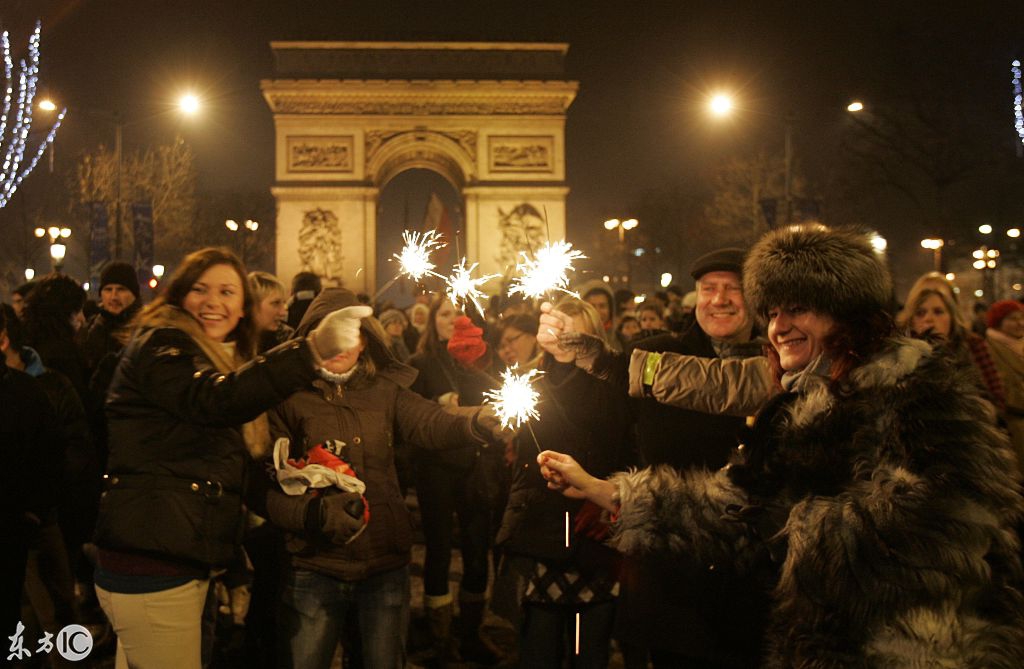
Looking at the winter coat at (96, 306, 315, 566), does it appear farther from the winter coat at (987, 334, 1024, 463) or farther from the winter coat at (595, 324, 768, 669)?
the winter coat at (987, 334, 1024, 463)

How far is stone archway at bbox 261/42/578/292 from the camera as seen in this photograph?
24703 mm

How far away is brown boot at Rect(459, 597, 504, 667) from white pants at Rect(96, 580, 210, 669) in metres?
2.51

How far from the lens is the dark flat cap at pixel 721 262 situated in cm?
370

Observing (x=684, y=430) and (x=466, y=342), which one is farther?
(x=466, y=342)

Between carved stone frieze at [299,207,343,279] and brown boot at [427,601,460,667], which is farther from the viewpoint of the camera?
carved stone frieze at [299,207,343,279]

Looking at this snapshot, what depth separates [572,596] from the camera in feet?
11.8

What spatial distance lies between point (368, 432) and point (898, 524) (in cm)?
209

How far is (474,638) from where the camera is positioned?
5352 millimetres

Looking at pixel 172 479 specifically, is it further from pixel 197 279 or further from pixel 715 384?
pixel 715 384

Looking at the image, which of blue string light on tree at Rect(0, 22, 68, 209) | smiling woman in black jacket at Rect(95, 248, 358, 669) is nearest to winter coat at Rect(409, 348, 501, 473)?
smiling woman in black jacket at Rect(95, 248, 358, 669)

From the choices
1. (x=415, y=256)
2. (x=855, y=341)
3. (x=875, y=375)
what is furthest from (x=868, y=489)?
(x=415, y=256)

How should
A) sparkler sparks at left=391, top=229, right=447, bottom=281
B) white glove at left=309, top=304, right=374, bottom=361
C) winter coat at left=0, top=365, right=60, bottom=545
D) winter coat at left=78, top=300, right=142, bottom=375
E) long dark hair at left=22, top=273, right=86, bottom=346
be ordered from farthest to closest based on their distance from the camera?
winter coat at left=78, top=300, right=142, bottom=375 < long dark hair at left=22, top=273, right=86, bottom=346 < winter coat at left=0, top=365, right=60, bottom=545 < sparkler sparks at left=391, top=229, right=447, bottom=281 < white glove at left=309, top=304, right=374, bottom=361

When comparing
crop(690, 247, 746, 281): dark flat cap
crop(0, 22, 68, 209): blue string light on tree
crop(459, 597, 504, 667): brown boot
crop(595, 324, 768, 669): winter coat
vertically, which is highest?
crop(0, 22, 68, 209): blue string light on tree

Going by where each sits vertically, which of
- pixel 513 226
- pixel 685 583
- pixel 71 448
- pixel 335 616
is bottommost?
pixel 335 616
